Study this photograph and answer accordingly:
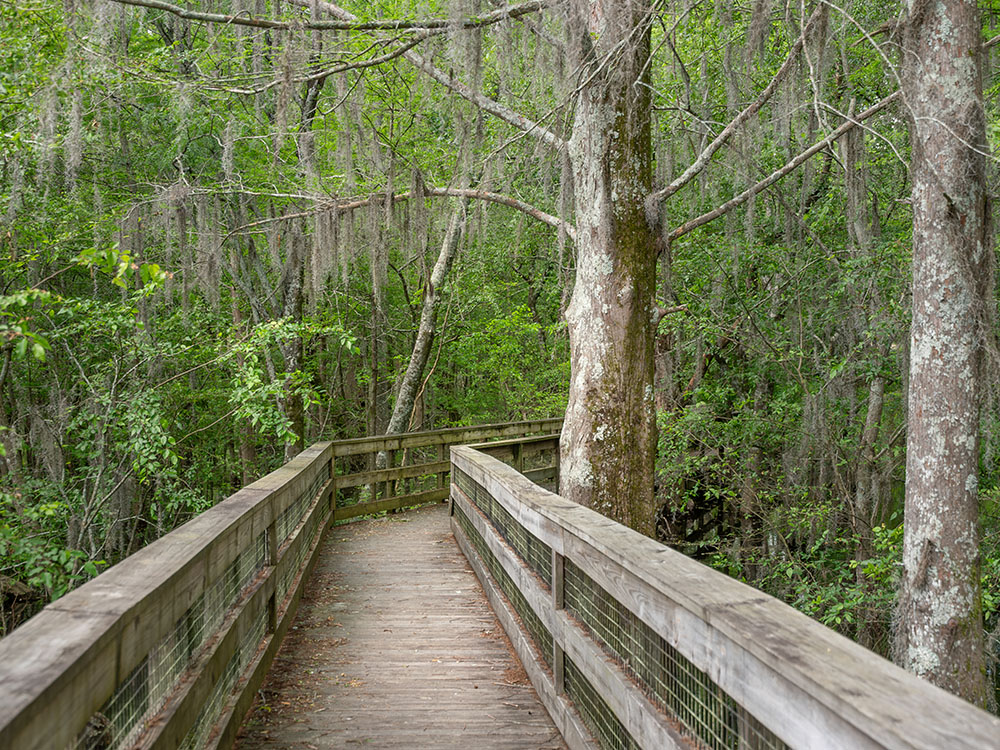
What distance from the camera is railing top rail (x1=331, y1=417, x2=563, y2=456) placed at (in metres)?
9.89

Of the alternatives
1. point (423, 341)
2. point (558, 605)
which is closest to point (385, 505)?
point (423, 341)

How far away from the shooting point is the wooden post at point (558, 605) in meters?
3.56

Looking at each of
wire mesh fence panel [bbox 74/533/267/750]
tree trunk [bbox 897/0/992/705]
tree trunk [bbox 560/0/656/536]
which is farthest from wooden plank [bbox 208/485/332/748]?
tree trunk [bbox 897/0/992/705]

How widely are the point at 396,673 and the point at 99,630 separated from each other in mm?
2709

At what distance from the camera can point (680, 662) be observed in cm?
236

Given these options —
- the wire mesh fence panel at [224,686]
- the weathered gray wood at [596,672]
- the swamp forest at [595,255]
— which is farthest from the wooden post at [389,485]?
the wire mesh fence panel at [224,686]

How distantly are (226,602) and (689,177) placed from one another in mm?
4757

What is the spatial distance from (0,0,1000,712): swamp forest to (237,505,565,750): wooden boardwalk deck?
1.60 m

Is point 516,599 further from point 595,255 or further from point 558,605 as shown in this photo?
point 595,255

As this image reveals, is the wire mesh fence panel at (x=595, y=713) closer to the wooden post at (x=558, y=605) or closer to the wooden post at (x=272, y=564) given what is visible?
the wooden post at (x=558, y=605)

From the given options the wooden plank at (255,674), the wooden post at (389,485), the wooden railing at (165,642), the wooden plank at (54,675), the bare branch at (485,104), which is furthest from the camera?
the wooden post at (389,485)

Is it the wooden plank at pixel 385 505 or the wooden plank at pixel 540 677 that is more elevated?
the wooden plank at pixel 540 677

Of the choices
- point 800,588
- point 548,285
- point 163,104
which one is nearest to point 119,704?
point 800,588

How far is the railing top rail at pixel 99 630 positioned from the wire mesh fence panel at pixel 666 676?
60.6 inches
